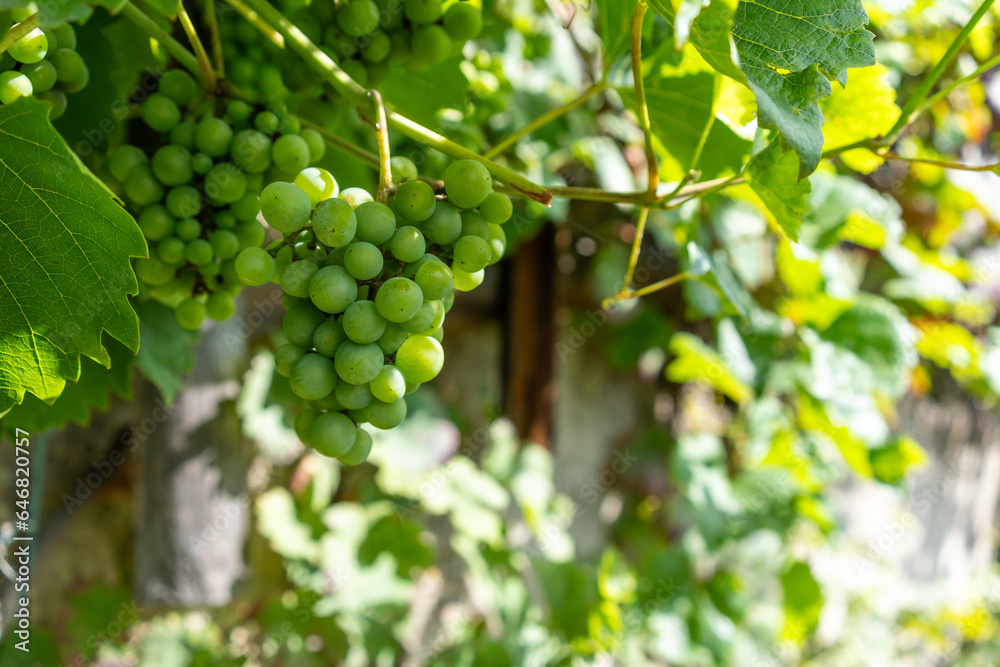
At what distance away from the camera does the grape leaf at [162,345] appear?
0.60 meters

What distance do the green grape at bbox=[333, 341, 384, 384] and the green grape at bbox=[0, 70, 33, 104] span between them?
0.72 ft

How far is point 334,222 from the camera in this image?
35 centimetres

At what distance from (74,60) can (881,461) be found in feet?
4.19

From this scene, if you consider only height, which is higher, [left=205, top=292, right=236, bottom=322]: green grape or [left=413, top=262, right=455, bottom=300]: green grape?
[left=413, top=262, right=455, bottom=300]: green grape

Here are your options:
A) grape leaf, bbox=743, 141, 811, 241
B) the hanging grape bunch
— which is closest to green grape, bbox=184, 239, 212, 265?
the hanging grape bunch

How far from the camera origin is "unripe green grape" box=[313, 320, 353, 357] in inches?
14.3

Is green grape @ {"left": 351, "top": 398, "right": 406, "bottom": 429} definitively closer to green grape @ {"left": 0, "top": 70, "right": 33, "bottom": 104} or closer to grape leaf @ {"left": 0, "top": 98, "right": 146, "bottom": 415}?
grape leaf @ {"left": 0, "top": 98, "right": 146, "bottom": 415}

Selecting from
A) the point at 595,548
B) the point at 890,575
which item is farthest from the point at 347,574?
the point at 890,575

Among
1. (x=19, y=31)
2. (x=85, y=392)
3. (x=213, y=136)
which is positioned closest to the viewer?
(x=19, y=31)


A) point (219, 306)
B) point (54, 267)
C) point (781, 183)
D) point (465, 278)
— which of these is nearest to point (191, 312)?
point (219, 306)

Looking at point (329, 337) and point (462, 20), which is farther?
point (462, 20)

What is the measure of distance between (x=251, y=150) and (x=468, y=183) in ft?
0.52

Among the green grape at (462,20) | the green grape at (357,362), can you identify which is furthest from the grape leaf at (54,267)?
the green grape at (462,20)

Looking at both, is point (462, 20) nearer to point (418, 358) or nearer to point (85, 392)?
point (418, 358)
